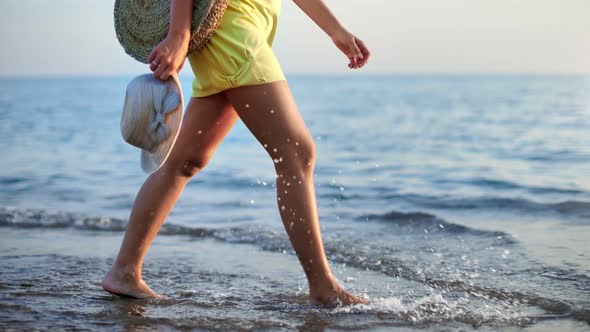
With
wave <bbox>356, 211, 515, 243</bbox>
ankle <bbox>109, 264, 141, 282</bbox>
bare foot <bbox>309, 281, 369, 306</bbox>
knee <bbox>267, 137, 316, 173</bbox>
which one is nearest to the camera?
knee <bbox>267, 137, 316, 173</bbox>

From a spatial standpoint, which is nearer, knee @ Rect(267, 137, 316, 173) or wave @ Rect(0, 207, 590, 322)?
knee @ Rect(267, 137, 316, 173)

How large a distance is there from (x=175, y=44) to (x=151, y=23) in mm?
242

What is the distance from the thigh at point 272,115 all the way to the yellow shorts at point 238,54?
36mm

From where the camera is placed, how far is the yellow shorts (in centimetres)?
274

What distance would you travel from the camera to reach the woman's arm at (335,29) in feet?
9.91

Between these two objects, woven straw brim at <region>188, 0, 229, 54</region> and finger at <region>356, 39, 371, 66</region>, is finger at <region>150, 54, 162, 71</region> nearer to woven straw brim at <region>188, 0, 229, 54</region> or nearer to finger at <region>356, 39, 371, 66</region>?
woven straw brim at <region>188, 0, 229, 54</region>

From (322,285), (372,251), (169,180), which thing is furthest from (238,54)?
(372,251)

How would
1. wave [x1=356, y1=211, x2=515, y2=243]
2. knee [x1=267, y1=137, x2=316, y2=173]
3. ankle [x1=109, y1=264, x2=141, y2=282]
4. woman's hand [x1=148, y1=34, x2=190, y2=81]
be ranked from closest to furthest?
woman's hand [x1=148, y1=34, x2=190, y2=81] < knee [x1=267, y1=137, x2=316, y2=173] < ankle [x1=109, y1=264, x2=141, y2=282] < wave [x1=356, y1=211, x2=515, y2=243]

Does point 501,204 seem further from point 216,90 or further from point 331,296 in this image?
point 216,90

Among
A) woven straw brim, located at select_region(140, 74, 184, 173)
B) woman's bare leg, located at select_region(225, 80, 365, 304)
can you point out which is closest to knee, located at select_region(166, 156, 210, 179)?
woven straw brim, located at select_region(140, 74, 184, 173)

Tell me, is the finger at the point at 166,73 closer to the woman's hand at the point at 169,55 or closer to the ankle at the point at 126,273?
the woman's hand at the point at 169,55

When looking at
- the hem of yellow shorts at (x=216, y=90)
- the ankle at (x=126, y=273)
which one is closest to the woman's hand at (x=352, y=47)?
the hem of yellow shorts at (x=216, y=90)

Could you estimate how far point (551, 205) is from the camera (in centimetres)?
582

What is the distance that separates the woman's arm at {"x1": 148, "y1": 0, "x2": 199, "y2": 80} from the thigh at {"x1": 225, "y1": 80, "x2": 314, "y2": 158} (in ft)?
0.75
